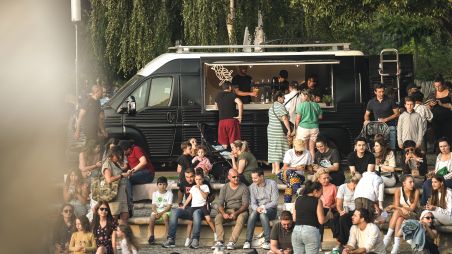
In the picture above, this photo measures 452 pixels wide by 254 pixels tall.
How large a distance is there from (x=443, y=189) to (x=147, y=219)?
4565mm

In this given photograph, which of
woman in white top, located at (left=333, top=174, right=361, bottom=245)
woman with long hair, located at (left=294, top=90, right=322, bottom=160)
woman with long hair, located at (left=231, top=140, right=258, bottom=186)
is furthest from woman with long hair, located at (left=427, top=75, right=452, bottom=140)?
woman in white top, located at (left=333, top=174, right=361, bottom=245)

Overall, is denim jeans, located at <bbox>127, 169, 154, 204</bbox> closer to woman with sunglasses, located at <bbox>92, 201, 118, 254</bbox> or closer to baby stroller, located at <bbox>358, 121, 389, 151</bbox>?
woman with sunglasses, located at <bbox>92, 201, 118, 254</bbox>

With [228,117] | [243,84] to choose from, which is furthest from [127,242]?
[243,84]

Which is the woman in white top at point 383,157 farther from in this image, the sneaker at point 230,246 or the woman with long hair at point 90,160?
the woman with long hair at point 90,160

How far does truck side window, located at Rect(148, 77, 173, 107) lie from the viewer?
22.0m

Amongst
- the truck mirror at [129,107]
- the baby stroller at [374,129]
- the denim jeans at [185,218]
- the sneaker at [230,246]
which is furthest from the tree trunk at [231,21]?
the sneaker at [230,246]

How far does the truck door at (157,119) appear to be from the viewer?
2195 cm

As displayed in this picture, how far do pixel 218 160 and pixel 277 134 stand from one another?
1285 millimetres

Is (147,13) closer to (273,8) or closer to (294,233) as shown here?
(273,8)

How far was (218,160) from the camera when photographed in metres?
20.0

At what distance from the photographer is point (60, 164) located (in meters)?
2.45

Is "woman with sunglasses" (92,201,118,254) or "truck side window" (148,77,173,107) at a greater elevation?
"truck side window" (148,77,173,107)

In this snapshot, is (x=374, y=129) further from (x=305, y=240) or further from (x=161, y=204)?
(x=305, y=240)

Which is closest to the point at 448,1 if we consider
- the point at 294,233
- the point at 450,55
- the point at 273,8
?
the point at 273,8
